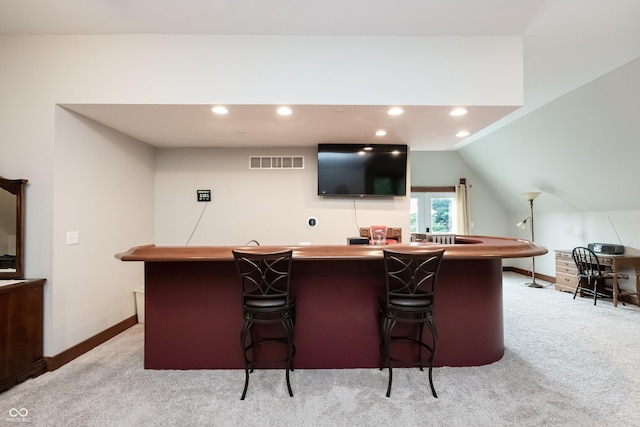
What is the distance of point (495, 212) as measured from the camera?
7.12 m

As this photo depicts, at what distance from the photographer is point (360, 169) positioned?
13.2 feet

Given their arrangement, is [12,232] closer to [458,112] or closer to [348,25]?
[348,25]

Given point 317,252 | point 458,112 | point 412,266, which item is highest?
point 458,112

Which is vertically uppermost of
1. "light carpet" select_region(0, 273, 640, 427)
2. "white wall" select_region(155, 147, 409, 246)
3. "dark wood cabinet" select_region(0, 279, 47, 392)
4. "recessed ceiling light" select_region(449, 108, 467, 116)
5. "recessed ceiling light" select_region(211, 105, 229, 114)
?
"recessed ceiling light" select_region(211, 105, 229, 114)

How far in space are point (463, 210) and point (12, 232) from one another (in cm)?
741

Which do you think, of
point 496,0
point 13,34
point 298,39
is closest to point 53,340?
point 13,34

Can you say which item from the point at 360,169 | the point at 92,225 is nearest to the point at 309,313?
the point at 360,169

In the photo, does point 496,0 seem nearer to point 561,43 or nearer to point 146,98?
point 561,43

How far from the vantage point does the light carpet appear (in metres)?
1.92

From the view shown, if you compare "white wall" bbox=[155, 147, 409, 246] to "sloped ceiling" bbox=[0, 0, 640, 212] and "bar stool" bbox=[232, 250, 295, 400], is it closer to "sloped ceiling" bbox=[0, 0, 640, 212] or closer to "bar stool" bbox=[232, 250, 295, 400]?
"sloped ceiling" bbox=[0, 0, 640, 212]

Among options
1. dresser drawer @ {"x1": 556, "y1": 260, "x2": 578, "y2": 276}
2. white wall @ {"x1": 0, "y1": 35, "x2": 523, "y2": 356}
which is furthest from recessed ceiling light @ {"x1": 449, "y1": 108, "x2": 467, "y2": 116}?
dresser drawer @ {"x1": 556, "y1": 260, "x2": 578, "y2": 276}

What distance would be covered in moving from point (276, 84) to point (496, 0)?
179cm

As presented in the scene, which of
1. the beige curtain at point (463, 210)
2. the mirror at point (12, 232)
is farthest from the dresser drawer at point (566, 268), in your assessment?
the mirror at point (12, 232)

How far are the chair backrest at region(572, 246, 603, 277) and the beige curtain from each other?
7.14 ft
